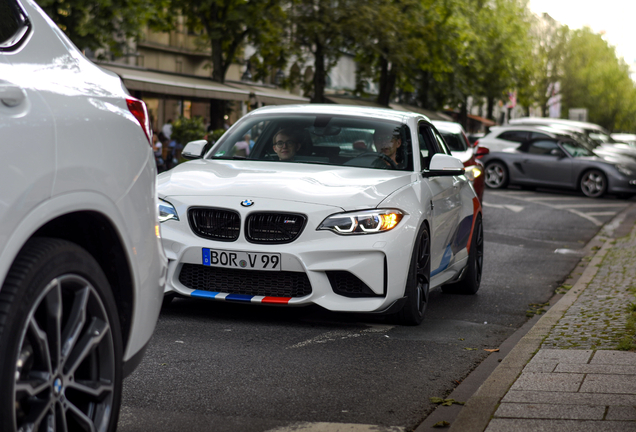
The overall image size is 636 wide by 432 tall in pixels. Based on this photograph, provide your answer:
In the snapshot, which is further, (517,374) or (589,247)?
(589,247)

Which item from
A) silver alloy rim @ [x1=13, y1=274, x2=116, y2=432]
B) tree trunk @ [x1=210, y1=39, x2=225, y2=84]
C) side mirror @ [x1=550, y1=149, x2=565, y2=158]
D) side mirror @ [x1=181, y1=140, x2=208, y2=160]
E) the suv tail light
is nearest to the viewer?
silver alloy rim @ [x1=13, y1=274, x2=116, y2=432]

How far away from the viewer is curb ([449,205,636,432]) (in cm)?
415

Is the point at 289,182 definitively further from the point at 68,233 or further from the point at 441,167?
the point at 68,233

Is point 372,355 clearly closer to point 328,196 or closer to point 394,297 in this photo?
→ point 394,297

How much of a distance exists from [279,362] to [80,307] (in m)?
2.52

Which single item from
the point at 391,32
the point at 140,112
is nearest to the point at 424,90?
the point at 391,32

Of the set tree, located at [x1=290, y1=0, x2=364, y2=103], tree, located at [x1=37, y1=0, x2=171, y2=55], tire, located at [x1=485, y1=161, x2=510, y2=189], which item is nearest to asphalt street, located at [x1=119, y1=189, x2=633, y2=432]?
tree, located at [x1=37, y1=0, x2=171, y2=55]

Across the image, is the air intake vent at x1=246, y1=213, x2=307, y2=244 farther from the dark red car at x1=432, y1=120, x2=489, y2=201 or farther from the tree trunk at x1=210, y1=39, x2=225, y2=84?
the tree trunk at x1=210, y1=39, x2=225, y2=84

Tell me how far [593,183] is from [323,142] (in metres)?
17.4

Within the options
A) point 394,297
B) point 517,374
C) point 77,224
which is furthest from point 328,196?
point 77,224

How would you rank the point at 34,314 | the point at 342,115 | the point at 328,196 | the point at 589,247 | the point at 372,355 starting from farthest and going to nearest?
the point at 589,247
the point at 342,115
the point at 328,196
the point at 372,355
the point at 34,314

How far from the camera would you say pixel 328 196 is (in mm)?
6094

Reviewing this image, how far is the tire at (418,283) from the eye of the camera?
6270 mm

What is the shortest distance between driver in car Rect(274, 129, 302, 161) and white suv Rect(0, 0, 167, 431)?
3.93m
